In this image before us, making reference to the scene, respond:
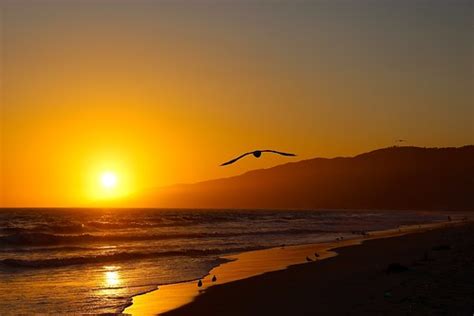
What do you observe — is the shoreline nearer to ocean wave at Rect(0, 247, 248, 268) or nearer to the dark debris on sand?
the dark debris on sand

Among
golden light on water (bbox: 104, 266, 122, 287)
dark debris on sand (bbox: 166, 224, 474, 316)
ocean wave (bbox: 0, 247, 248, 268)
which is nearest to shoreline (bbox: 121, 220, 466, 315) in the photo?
dark debris on sand (bbox: 166, 224, 474, 316)

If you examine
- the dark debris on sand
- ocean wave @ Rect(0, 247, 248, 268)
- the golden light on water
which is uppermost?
ocean wave @ Rect(0, 247, 248, 268)

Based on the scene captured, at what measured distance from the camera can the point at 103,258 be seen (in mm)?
23938

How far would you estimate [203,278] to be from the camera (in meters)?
17.4

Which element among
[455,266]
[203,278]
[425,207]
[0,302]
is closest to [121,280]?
[203,278]

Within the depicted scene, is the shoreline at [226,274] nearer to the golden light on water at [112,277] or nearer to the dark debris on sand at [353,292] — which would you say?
the dark debris on sand at [353,292]

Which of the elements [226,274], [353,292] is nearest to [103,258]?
[226,274]

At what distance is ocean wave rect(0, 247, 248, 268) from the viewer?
22.2m

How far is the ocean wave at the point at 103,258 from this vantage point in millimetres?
22250

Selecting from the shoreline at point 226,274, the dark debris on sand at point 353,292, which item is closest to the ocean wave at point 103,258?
the shoreline at point 226,274

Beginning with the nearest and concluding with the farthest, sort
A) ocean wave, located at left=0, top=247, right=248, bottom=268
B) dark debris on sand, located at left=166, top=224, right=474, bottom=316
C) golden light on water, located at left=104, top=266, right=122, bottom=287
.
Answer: dark debris on sand, located at left=166, top=224, right=474, bottom=316
golden light on water, located at left=104, top=266, right=122, bottom=287
ocean wave, located at left=0, top=247, right=248, bottom=268

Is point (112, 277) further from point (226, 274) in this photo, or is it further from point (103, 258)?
point (103, 258)

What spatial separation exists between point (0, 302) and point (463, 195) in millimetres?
196424

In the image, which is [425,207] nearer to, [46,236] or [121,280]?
[46,236]
